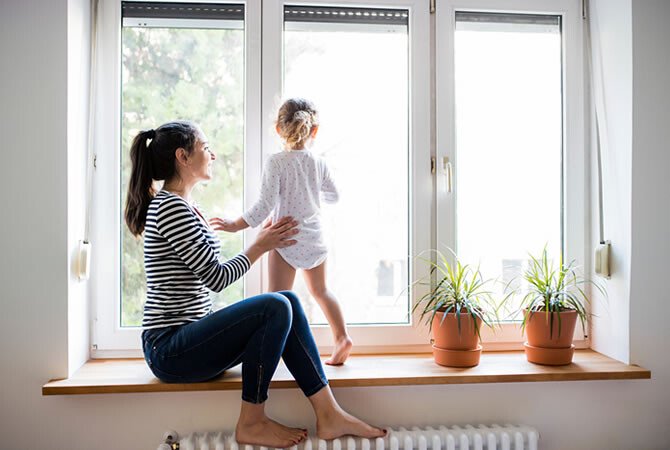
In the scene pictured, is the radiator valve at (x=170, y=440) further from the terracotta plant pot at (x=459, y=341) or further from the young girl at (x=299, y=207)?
the terracotta plant pot at (x=459, y=341)

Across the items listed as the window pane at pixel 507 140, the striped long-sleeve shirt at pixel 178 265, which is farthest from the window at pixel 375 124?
the striped long-sleeve shirt at pixel 178 265

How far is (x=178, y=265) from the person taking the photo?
6.01 ft

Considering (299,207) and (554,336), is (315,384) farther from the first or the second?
(554,336)

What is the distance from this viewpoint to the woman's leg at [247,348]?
1771mm

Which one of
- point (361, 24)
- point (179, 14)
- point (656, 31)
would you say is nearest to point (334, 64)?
point (361, 24)

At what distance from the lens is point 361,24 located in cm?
227

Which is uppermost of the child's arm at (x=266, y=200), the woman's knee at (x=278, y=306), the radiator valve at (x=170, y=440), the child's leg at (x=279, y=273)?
the child's arm at (x=266, y=200)

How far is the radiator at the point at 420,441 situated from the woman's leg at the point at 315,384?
0.10ft

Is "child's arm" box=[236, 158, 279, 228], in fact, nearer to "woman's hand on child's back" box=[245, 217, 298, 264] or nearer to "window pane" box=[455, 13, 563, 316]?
"woman's hand on child's back" box=[245, 217, 298, 264]

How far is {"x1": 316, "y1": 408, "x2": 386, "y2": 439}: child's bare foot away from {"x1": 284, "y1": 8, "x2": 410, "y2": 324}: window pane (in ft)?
1.55

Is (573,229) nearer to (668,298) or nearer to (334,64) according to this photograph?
(668,298)

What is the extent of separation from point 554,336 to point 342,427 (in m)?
0.81

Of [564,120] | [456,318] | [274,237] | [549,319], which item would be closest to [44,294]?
[274,237]

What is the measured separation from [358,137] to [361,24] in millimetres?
433
